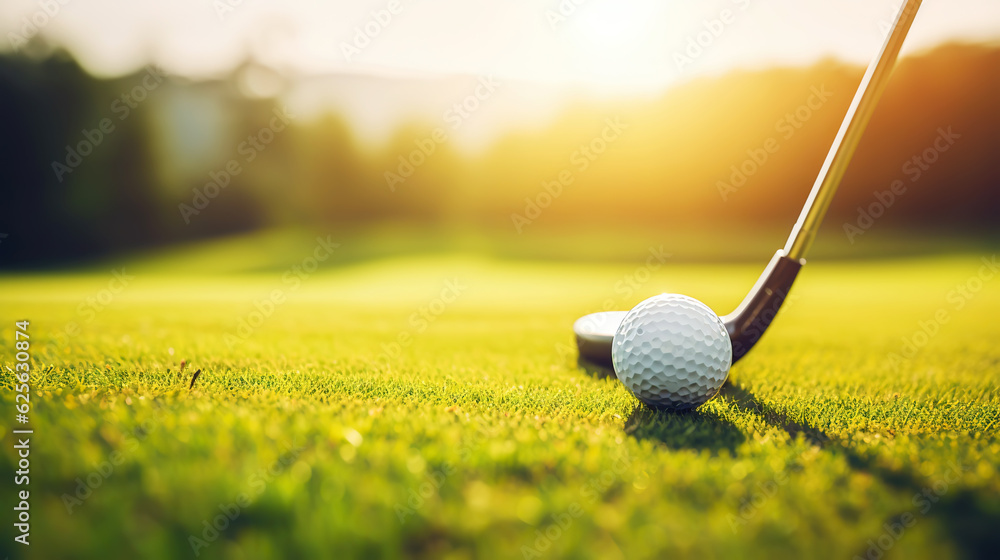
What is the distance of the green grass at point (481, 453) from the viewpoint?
5.58 feet

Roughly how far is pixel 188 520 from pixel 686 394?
2397mm

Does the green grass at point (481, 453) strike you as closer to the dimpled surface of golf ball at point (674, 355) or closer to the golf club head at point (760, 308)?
the dimpled surface of golf ball at point (674, 355)

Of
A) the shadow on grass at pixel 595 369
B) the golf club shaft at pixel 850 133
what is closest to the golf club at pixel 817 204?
the golf club shaft at pixel 850 133

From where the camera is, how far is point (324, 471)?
202 centimetres

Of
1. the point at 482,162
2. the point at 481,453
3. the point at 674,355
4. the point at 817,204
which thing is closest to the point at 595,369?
the point at 674,355

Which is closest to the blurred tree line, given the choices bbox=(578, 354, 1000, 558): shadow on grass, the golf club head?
the golf club head

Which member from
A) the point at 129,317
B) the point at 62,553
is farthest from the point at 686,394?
the point at 129,317

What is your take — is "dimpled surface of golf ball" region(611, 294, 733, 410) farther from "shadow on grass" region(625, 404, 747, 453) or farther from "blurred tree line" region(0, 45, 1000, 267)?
"blurred tree line" region(0, 45, 1000, 267)

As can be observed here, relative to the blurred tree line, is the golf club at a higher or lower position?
higher

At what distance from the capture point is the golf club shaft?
3469mm

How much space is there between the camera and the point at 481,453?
223 cm

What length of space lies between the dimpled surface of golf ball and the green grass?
0.14 meters

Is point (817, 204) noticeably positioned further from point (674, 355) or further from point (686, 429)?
point (686, 429)

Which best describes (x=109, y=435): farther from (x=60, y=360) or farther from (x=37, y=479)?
(x=60, y=360)
